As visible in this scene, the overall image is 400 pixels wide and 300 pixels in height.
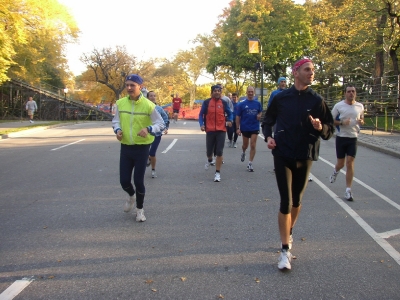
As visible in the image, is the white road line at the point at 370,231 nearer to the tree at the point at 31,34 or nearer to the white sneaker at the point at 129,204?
the white sneaker at the point at 129,204

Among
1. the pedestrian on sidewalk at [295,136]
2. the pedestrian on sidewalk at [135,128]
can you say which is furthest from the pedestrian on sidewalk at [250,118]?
the pedestrian on sidewalk at [295,136]

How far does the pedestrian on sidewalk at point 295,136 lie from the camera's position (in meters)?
4.31

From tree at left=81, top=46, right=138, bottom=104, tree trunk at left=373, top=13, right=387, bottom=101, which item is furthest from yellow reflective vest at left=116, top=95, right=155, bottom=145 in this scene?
tree at left=81, top=46, right=138, bottom=104

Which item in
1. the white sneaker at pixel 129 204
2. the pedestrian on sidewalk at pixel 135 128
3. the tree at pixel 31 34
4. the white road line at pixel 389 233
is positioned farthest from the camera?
the tree at pixel 31 34

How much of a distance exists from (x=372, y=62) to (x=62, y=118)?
29186mm

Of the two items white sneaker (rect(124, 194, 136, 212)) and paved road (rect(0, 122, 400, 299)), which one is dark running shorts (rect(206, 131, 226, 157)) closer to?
paved road (rect(0, 122, 400, 299))

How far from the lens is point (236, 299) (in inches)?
142

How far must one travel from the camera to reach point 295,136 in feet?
14.2

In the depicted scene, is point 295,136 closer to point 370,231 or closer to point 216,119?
point 370,231

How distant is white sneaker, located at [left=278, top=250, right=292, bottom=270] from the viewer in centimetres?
420

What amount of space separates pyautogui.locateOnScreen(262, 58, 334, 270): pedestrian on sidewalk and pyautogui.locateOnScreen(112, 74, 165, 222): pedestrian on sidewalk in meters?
1.99

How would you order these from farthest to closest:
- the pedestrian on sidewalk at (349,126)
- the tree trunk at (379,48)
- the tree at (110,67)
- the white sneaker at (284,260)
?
the tree at (110,67)
the tree trunk at (379,48)
the pedestrian on sidewalk at (349,126)
the white sneaker at (284,260)

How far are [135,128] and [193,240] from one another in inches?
66.7

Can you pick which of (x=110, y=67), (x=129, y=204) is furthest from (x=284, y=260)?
(x=110, y=67)
